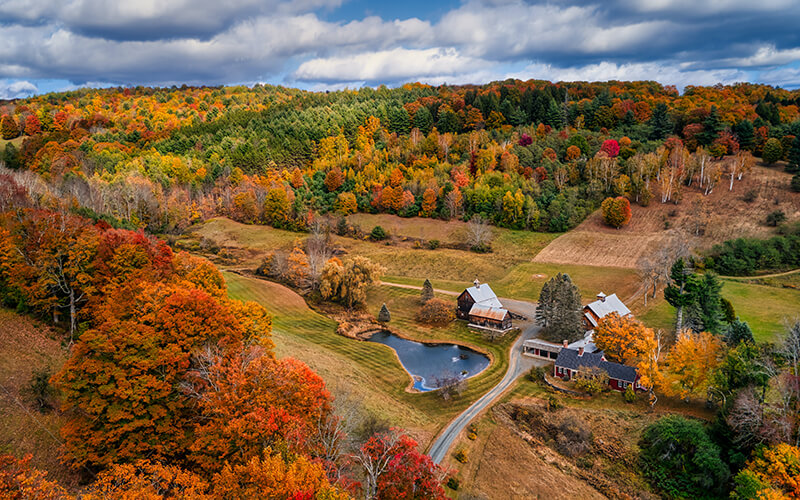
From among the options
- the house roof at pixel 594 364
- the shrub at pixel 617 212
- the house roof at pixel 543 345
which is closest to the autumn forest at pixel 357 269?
the shrub at pixel 617 212

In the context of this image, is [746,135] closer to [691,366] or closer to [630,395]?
[691,366]

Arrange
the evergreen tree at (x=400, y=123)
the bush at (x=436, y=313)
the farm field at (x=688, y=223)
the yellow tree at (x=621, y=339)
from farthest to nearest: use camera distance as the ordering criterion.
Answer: the evergreen tree at (x=400, y=123)
the farm field at (x=688, y=223)
the bush at (x=436, y=313)
the yellow tree at (x=621, y=339)

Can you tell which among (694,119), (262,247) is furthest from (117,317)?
(694,119)

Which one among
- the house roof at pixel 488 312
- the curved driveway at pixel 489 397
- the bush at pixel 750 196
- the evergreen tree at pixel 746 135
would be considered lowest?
the curved driveway at pixel 489 397

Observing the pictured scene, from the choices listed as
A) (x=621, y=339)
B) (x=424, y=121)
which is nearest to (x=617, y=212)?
(x=621, y=339)

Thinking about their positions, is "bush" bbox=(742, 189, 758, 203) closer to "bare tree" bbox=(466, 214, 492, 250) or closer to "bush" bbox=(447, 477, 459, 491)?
"bare tree" bbox=(466, 214, 492, 250)

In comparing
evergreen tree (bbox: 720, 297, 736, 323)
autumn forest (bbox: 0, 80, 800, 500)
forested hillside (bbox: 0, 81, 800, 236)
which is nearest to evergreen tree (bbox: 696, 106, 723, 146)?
forested hillside (bbox: 0, 81, 800, 236)

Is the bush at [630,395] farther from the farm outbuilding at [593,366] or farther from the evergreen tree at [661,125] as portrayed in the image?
the evergreen tree at [661,125]

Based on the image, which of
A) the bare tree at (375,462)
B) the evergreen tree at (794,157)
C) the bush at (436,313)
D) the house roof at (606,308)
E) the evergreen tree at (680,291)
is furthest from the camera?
the evergreen tree at (794,157)

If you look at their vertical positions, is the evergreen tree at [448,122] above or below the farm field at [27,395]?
above
